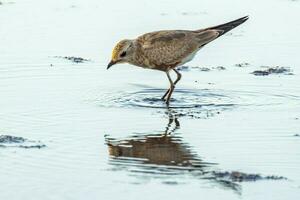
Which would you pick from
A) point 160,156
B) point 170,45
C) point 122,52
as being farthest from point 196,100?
point 160,156

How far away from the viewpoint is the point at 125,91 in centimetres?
1291

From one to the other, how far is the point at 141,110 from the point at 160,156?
2146 mm

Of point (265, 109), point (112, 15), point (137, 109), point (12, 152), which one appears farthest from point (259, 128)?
point (112, 15)

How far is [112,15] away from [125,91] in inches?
200

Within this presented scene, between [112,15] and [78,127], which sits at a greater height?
[112,15]

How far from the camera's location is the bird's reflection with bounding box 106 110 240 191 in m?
9.33

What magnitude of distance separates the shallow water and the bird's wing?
43 centimetres

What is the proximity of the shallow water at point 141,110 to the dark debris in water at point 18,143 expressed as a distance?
4 cm

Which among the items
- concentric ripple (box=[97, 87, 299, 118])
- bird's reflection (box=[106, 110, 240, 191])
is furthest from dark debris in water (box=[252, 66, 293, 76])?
bird's reflection (box=[106, 110, 240, 191])

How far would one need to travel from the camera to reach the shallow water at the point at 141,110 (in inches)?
355

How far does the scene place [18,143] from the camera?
33.6 feet

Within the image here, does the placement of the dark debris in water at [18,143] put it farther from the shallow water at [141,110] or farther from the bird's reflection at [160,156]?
the bird's reflection at [160,156]

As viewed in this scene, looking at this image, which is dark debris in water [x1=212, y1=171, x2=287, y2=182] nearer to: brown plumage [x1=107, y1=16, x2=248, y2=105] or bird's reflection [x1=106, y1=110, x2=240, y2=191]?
bird's reflection [x1=106, y1=110, x2=240, y2=191]

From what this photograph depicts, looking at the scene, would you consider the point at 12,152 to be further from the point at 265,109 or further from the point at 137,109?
the point at 265,109
